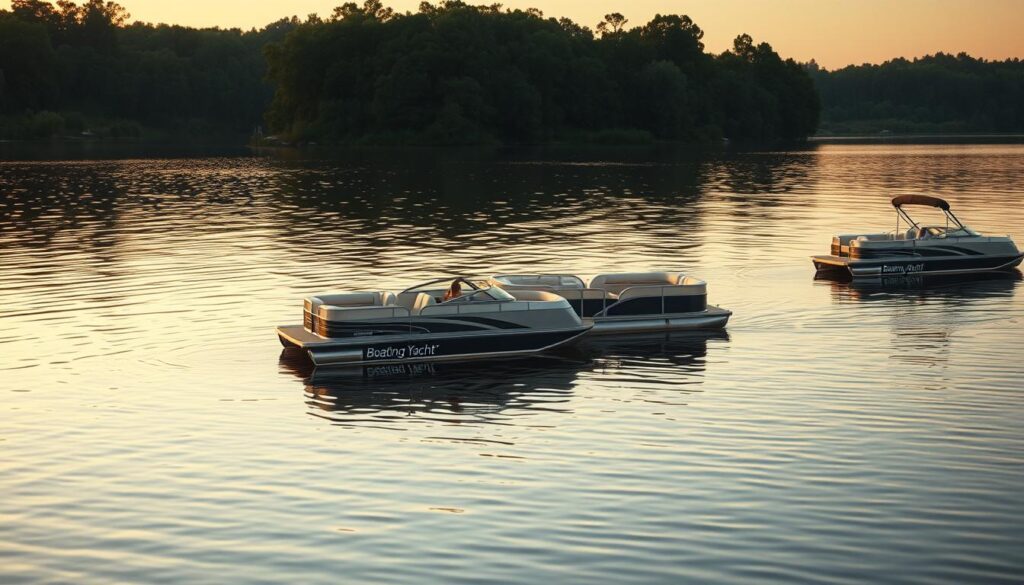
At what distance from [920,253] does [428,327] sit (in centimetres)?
2818

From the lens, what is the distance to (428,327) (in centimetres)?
3797

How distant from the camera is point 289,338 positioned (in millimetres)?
37844

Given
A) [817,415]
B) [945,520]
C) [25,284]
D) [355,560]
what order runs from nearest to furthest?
[355,560] < [945,520] < [817,415] < [25,284]

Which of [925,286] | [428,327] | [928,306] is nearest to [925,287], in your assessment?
[925,286]

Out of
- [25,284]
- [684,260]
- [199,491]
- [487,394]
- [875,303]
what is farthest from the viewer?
[684,260]

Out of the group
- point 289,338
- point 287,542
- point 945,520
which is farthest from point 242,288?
point 945,520

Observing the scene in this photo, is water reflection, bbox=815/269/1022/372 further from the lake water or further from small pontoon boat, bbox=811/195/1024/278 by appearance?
small pontoon boat, bbox=811/195/1024/278

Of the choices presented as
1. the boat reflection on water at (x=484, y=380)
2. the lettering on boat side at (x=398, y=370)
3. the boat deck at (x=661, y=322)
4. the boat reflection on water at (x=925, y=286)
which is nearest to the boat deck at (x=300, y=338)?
the boat reflection on water at (x=484, y=380)

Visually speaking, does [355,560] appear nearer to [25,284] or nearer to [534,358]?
[534,358]

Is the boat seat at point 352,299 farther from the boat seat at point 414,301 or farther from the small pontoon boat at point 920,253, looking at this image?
the small pontoon boat at point 920,253

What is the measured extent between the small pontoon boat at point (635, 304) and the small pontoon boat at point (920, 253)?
15066 millimetres

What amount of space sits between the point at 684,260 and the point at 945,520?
4123 cm

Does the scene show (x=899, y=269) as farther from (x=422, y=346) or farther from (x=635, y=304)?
(x=422, y=346)

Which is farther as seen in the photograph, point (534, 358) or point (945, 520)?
point (534, 358)
